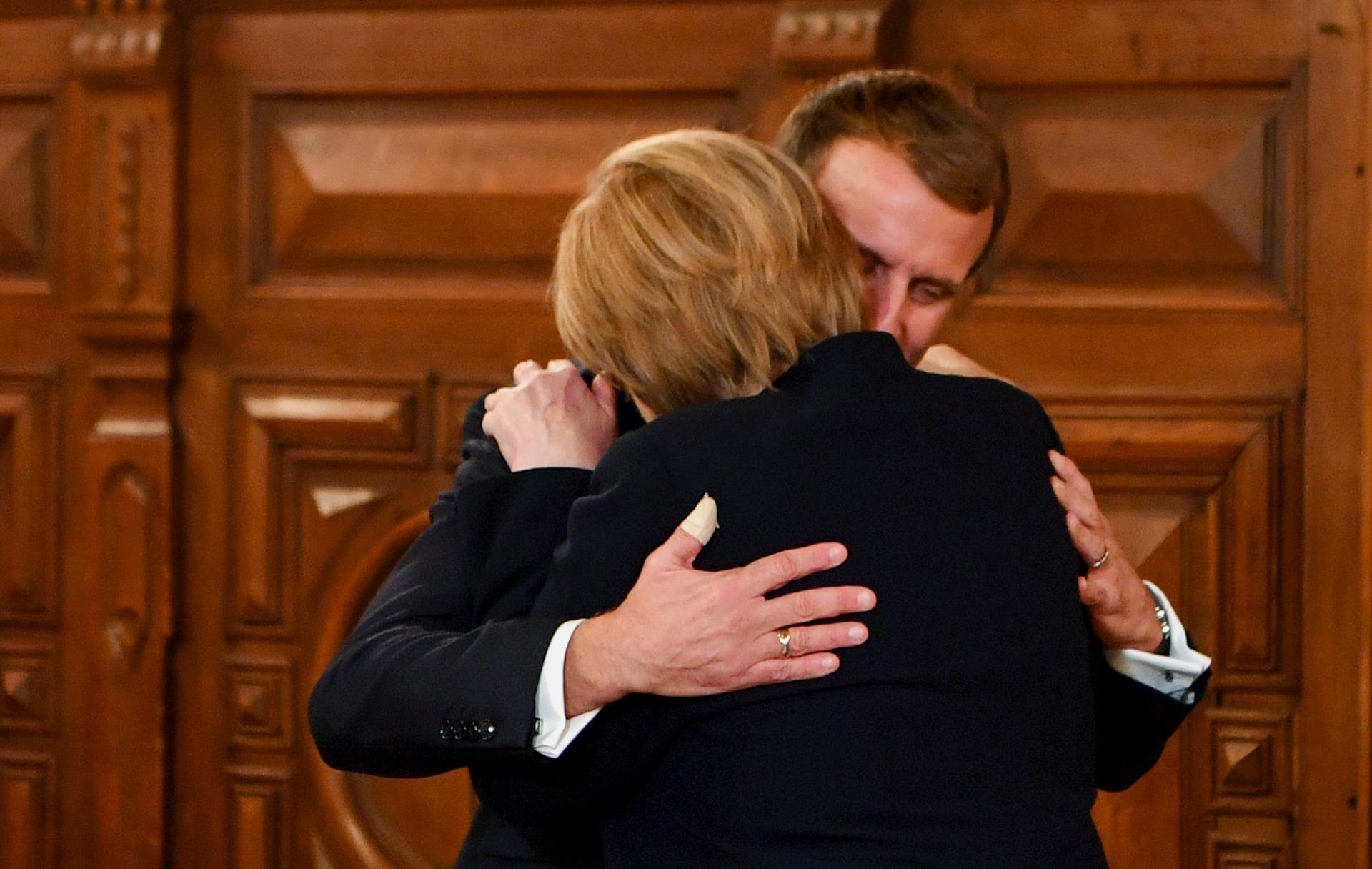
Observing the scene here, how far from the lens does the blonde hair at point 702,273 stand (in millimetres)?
1252

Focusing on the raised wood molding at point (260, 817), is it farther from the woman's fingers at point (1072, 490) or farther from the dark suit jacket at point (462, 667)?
the woman's fingers at point (1072, 490)

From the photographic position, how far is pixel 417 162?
2.44 meters

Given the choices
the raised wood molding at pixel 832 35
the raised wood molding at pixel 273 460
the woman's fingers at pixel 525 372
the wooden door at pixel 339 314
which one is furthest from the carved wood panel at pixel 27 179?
the woman's fingers at pixel 525 372

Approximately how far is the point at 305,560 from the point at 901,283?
1.26 m

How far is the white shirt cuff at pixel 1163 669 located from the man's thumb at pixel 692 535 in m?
0.56

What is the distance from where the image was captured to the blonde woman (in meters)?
1.15

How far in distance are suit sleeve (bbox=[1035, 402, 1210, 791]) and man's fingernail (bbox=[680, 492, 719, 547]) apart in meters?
0.52

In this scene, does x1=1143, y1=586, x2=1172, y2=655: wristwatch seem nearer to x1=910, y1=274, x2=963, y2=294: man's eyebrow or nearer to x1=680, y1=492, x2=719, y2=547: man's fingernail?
x1=910, y1=274, x2=963, y2=294: man's eyebrow

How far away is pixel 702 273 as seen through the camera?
125 cm

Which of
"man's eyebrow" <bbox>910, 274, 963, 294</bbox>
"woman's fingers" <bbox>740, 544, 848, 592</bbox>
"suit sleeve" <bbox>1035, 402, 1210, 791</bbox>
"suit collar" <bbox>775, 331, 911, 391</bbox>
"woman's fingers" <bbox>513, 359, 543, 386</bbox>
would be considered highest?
"man's eyebrow" <bbox>910, 274, 963, 294</bbox>

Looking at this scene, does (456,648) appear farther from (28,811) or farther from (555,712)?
(28,811)

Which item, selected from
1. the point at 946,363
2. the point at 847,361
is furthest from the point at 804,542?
the point at 946,363

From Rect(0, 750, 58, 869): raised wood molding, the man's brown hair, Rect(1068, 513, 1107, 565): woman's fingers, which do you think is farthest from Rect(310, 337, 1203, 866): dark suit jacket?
Rect(0, 750, 58, 869): raised wood molding

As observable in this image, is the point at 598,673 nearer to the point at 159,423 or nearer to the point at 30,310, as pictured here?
the point at 159,423
